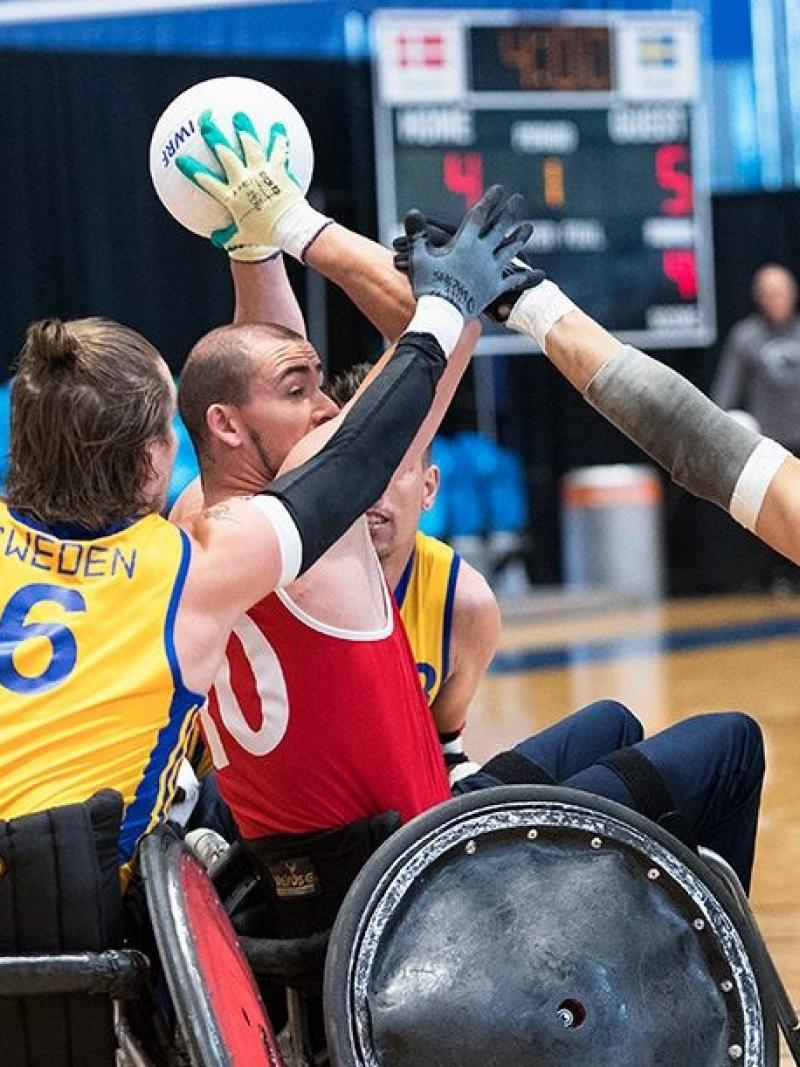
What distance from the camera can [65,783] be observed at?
239 cm

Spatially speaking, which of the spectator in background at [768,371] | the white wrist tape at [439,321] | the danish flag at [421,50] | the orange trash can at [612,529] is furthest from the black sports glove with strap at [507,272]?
the orange trash can at [612,529]

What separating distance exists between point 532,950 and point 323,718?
0.47 meters

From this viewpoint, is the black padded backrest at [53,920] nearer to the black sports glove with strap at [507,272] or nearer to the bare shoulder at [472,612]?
the black sports glove with strap at [507,272]

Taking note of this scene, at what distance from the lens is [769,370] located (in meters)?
12.1

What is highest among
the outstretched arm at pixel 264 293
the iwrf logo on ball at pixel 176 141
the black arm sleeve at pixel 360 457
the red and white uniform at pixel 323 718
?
the iwrf logo on ball at pixel 176 141

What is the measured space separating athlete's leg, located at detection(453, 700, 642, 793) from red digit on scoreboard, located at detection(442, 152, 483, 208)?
26.4 ft

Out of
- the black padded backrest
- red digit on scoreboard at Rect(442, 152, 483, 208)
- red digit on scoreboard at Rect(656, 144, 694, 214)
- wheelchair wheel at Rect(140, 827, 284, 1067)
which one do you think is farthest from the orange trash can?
the black padded backrest

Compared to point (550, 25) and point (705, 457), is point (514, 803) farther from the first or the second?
point (550, 25)

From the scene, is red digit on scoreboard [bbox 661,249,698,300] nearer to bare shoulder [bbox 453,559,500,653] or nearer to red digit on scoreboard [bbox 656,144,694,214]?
red digit on scoreboard [bbox 656,144,694,214]

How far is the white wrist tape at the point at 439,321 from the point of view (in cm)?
278

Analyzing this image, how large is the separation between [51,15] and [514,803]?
29.9 feet

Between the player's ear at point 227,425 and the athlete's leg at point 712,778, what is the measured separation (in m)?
0.70

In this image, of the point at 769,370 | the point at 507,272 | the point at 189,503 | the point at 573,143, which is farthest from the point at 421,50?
the point at 507,272

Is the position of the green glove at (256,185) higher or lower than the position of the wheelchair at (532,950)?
higher
